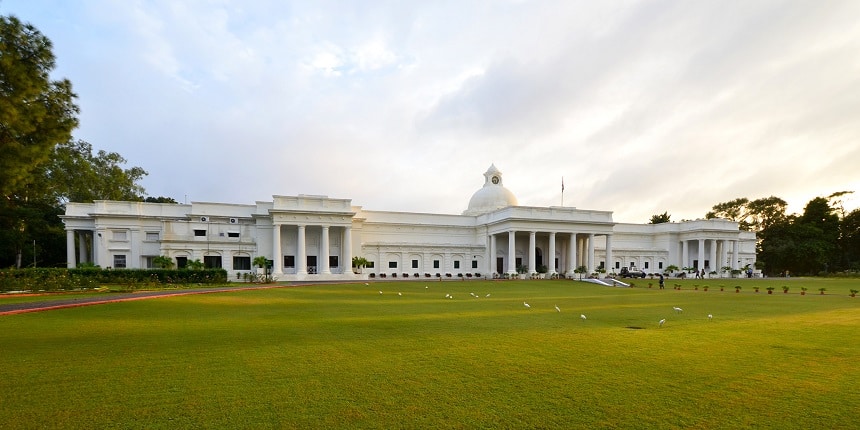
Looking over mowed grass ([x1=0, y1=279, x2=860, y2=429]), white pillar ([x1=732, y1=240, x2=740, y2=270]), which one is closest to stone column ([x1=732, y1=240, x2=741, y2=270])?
white pillar ([x1=732, y1=240, x2=740, y2=270])

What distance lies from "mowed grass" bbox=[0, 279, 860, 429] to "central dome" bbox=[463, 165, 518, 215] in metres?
52.6

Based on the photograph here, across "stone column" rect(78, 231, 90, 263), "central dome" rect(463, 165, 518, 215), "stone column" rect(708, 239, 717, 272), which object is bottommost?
"stone column" rect(708, 239, 717, 272)

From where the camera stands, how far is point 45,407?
469 cm

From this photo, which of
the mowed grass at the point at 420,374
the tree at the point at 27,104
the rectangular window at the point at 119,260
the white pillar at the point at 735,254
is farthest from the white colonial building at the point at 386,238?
the mowed grass at the point at 420,374

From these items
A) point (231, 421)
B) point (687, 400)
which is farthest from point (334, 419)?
point (687, 400)

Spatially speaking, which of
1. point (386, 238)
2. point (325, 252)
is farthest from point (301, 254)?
point (386, 238)

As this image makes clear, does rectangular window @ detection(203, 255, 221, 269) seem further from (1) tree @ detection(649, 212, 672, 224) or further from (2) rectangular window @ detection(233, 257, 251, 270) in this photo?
(1) tree @ detection(649, 212, 672, 224)

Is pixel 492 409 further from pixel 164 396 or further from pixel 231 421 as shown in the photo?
pixel 164 396

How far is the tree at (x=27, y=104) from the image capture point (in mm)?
13609

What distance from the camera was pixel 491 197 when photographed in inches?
2542

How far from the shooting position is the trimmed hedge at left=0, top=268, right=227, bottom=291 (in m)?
21.7

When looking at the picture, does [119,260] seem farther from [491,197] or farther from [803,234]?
[803,234]

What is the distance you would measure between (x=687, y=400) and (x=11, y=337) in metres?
12.6

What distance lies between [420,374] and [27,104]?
56.9 feet
